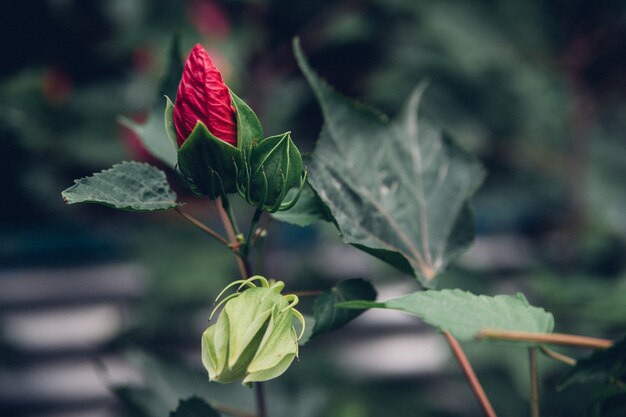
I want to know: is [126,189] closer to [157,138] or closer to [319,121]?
[157,138]

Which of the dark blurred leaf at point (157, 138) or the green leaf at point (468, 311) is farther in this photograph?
the dark blurred leaf at point (157, 138)

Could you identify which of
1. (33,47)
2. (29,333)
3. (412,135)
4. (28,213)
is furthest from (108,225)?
(412,135)

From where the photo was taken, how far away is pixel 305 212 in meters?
0.31

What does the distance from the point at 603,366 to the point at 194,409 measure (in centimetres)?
22

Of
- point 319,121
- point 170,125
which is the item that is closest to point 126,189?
point 170,125

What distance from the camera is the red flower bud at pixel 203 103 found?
26 cm

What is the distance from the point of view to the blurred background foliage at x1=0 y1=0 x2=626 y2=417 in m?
0.82

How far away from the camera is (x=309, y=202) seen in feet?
1.04

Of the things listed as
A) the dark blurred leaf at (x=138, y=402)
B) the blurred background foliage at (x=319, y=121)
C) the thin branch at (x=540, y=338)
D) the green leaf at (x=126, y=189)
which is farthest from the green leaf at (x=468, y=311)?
the blurred background foliage at (x=319, y=121)

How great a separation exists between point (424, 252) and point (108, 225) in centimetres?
80

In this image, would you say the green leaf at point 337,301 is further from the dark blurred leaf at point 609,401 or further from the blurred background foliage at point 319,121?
the blurred background foliage at point 319,121

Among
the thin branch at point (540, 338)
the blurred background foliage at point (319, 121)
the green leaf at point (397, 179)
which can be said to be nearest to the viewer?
the thin branch at point (540, 338)

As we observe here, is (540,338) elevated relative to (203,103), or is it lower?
lower

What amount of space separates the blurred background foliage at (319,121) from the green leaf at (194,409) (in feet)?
1.53
